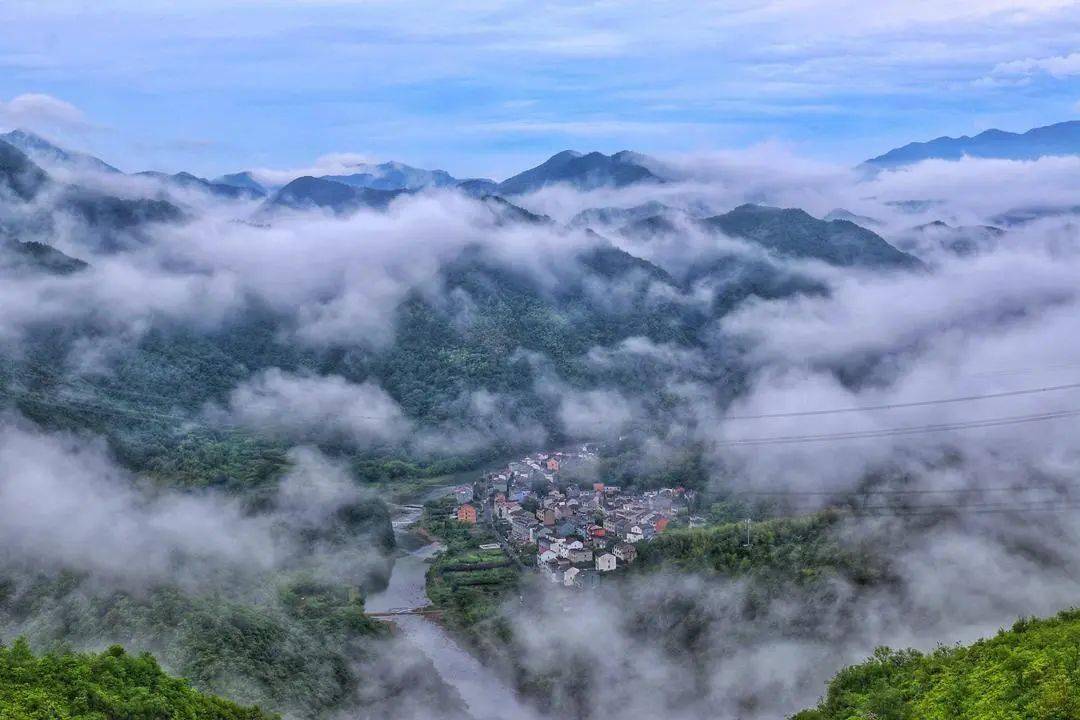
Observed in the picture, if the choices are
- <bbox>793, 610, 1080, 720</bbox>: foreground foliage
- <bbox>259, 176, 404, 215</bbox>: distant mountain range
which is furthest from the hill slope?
<bbox>793, 610, 1080, 720</bbox>: foreground foliage

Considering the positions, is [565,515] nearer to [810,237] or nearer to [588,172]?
[810,237]

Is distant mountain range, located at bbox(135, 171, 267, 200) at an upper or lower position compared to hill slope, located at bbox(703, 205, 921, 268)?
upper

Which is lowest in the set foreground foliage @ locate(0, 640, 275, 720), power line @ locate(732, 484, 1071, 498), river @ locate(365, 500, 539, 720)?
river @ locate(365, 500, 539, 720)

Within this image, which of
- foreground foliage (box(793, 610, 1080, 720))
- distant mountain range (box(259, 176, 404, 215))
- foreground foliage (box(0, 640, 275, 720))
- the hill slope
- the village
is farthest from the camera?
distant mountain range (box(259, 176, 404, 215))

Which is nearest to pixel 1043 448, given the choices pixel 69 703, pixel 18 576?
pixel 69 703

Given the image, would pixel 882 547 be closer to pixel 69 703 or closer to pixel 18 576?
pixel 69 703

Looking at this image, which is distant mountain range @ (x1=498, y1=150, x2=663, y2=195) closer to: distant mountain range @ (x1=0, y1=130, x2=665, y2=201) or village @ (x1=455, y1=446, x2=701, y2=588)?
distant mountain range @ (x1=0, y1=130, x2=665, y2=201)
